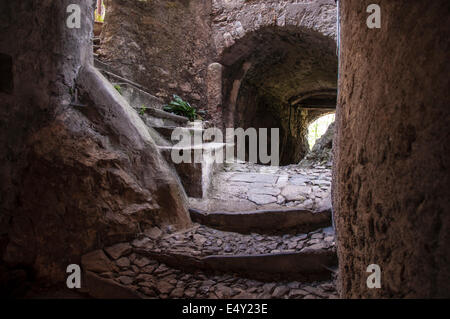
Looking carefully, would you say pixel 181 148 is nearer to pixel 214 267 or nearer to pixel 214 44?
pixel 214 267

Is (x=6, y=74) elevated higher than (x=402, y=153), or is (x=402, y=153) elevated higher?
(x=6, y=74)

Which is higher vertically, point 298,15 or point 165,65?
point 298,15

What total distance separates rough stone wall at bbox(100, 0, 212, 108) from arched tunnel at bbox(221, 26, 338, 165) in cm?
56

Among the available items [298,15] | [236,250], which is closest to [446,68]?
[236,250]

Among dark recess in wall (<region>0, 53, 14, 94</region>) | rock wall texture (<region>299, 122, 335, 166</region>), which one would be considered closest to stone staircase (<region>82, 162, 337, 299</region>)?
dark recess in wall (<region>0, 53, 14, 94</region>)

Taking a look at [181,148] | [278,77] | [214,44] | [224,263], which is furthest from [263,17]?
[224,263]

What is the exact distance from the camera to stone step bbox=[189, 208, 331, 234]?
2.21 meters

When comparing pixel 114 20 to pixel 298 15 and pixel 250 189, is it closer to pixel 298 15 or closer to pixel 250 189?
pixel 298 15

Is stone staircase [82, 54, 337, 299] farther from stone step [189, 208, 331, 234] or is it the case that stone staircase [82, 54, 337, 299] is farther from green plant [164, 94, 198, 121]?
green plant [164, 94, 198, 121]

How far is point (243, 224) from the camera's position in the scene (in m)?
2.30

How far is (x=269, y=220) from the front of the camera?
228 centimetres

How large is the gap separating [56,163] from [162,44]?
144 inches

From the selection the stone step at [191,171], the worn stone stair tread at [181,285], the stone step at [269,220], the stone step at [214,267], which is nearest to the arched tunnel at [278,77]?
the stone step at [191,171]
